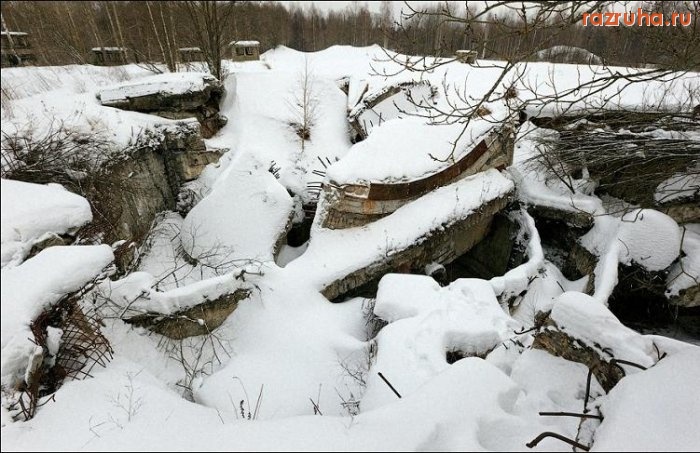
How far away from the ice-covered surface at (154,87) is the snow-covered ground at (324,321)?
0.23 m

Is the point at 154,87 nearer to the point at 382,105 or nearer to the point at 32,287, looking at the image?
the point at 382,105

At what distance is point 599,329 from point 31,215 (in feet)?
13.7

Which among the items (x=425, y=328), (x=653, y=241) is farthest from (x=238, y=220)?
(x=653, y=241)

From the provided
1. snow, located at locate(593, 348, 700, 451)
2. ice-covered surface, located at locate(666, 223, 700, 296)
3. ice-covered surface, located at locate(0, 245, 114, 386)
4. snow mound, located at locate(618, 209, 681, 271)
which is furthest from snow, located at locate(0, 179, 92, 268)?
ice-covered surface, located at locate(666, 223, 700, 296)

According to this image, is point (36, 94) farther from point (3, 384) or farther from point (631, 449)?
point (631, 449)

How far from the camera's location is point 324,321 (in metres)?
5.64

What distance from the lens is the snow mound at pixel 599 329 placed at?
257 centimetres

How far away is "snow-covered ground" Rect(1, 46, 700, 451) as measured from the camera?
2000 mm

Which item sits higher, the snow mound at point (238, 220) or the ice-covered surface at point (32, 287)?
the ice-covered surface at point (32, 287)

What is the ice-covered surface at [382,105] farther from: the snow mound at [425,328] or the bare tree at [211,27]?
the snow mound at [425,328]

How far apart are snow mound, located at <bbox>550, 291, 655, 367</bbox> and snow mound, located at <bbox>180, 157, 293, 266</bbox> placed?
202 inches

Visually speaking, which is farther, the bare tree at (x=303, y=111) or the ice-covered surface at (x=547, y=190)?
the bare tree at (x=303, y=111)

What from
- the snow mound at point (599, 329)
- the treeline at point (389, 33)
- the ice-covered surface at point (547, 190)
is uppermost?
the treeline at point (389, 33)

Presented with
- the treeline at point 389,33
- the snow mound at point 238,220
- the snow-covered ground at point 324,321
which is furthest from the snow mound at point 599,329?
the snow mound at point 238,220
